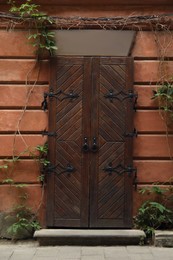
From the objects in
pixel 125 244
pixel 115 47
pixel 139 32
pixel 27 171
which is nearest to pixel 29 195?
pixel 27 171

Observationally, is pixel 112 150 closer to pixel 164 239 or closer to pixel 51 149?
pixel 51 149

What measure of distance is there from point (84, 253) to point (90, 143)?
1.61 meters

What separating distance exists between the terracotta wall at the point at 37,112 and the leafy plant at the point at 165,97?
0.10 m

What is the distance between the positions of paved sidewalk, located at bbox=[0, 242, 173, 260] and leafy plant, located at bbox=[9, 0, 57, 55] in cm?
290

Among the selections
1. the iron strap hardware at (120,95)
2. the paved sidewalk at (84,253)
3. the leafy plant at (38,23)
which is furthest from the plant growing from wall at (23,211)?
the leafy plant at (38,23)

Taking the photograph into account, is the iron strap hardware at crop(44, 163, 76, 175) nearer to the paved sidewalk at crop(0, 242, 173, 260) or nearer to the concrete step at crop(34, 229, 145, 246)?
the concrete step at crop(34, 229, 145, 246)

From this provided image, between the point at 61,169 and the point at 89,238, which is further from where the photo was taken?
the point at 61,169

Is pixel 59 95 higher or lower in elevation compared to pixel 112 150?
higher

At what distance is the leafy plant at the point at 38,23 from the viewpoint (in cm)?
602

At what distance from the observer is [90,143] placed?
6078mm

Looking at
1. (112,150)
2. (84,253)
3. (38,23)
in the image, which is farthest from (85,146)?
(38,23)

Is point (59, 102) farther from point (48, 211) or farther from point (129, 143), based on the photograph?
point (48, 211)

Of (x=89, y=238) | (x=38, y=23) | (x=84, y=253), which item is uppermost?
(x=38, y=23)

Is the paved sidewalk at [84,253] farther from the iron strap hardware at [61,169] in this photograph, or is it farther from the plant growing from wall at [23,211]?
the iron strap hardware at [61,169]
